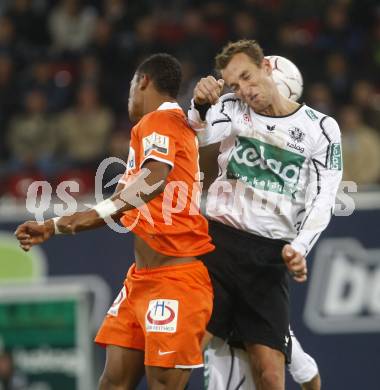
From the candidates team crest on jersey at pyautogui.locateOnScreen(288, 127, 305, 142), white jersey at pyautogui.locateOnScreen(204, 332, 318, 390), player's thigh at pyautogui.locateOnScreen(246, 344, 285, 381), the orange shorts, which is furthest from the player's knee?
team crest on jersey at pyautogui.locateOnScreen(288, 127, 305, 142)

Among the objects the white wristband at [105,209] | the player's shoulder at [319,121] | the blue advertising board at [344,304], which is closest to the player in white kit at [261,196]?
the player's shoulder at [319,121]

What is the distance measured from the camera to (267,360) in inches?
229

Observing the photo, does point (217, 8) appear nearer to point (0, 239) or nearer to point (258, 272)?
point (0, 239)

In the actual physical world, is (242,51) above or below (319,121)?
above

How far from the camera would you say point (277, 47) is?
36.0 ft

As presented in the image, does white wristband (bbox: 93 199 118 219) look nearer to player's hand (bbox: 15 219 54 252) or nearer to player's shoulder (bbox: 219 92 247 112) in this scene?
player's hand (bbox: 15 219 54 252)

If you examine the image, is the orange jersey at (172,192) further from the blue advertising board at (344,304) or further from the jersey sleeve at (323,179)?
the blue advertising board at (344,304)

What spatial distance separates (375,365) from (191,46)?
402 centimetres

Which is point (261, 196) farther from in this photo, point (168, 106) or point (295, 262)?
point (168, 106)

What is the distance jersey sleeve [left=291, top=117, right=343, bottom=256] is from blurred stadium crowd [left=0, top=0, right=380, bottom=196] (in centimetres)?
392

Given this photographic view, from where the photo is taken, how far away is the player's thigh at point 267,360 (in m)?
5.81

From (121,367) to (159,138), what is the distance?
3.76 feet

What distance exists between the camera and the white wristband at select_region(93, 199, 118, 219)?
500 centimetres

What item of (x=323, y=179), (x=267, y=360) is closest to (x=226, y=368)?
(x=267, y=360)
